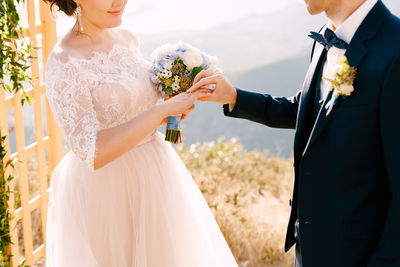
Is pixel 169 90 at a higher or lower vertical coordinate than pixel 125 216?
higher

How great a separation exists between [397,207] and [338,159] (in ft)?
0.92

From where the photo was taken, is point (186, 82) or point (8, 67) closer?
point (186, 82)

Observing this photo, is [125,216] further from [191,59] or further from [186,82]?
[191,59]

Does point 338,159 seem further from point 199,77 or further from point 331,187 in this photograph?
point 199,77

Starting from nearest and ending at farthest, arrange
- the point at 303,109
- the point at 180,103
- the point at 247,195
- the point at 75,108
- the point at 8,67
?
1. the point at 303,109
2. the point at 75,108
3. the point at 180,103
4. the point at 8,67
5. the point at 247,195

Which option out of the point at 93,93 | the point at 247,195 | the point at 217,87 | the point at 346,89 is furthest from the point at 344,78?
the point at 247,195

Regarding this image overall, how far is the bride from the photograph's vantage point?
2.29 m

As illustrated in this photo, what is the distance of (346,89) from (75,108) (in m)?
1.32

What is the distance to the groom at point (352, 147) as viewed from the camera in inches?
64.6

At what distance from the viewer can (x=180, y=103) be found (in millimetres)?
2400

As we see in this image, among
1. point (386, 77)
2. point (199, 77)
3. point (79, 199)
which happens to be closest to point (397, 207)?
point (386, 77)

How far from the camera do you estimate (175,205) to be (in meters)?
2.69

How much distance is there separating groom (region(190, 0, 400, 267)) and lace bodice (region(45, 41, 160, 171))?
0.97 meters

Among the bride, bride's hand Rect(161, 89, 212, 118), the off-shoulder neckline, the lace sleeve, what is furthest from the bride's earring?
Answer: bride's hand Rect(161, 89, 212, 118)
